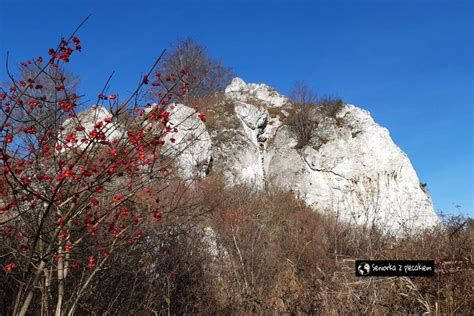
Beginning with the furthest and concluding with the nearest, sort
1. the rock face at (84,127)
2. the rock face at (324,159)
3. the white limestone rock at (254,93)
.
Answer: the white limestone rock at (254,93)
the rock face at (324,159)
the rock face at (84,127)

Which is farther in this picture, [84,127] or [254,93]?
[254,93]

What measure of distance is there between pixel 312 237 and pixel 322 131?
13042mm

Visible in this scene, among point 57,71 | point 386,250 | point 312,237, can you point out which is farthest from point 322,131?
point 57,71

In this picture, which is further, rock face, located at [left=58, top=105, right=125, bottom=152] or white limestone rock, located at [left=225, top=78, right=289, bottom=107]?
white limestone rock, located at [left=225, top=78, right=289, bottom=107]

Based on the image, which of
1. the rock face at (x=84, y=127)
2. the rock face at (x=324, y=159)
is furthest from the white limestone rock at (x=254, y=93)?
the rock face at (x=84, y=127)

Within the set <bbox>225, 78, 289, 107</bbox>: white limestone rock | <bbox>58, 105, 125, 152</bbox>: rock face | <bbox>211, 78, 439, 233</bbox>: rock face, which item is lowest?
<bbox>58, 105, 125, 152</bbox>: rock face

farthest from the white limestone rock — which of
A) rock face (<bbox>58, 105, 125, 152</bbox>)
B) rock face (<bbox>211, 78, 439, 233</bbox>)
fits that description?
rock face (<bbox>58, 105, 125, 152</bbox>)

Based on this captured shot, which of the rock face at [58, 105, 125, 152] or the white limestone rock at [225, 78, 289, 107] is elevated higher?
the white limestone rock at [225, 78, 289, 107]

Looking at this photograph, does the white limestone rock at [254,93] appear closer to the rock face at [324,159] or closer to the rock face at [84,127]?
the rock face at [324,159]

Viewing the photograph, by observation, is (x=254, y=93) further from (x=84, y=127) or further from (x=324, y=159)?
(x=84, y=127)

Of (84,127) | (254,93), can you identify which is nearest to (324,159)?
(254,93)

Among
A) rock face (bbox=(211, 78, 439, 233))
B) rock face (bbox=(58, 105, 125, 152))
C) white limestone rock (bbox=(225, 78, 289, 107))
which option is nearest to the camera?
rock face (bbox=(58, 105, 125, 152))

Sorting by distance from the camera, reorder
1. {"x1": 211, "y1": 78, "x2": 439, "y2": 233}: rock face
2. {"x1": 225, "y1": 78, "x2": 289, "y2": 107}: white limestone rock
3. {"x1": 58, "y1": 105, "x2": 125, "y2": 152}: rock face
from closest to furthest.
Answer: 1. {"x1": 58, "y1": 105, "x2": 125, "y2": 152}: rock face
2. {"x1": 211, "y1": 78, "x2": 439, "y2": 233}: rock face
3. {"x1": 225, "y1": 78, "x2": 289, "y2": 107}: white limestone rock

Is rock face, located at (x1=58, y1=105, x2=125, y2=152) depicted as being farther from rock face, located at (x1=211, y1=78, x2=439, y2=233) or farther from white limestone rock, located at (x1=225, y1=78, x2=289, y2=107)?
white limestone rock, located at (x1=225, y1=78, x2=289, y2=107)
